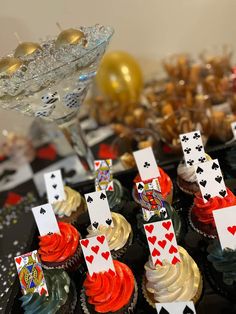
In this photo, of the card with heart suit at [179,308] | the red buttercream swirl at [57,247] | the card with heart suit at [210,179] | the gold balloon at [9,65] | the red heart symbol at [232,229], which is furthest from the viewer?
the gold balloon at [9,65]

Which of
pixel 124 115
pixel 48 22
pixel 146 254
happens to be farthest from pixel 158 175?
pixel 48 22

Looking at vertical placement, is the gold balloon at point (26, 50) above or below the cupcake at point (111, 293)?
above

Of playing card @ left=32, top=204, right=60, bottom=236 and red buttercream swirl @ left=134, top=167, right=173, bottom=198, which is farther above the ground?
playing card @ left=32, top=204, right=60, bottom=236

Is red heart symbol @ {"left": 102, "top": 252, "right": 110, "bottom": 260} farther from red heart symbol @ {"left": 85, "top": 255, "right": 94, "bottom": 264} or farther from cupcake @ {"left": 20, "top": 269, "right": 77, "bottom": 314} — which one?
cupcake @ {"left": 20, "top": 269, "right": 77, "bottom": 314}

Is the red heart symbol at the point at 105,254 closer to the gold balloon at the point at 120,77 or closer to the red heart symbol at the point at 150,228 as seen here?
the red heart symbol at the point at 150,228

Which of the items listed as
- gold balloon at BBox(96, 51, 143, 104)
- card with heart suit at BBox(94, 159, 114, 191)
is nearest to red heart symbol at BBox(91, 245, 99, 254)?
card with heart suit at BBox(94, 159, 114, 191)

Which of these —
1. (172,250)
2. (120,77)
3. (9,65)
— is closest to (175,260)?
(172,250)

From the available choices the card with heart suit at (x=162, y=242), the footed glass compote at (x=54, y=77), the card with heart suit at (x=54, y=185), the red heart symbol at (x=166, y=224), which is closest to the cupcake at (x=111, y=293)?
the card with heart suit at (x=162, y=242)
